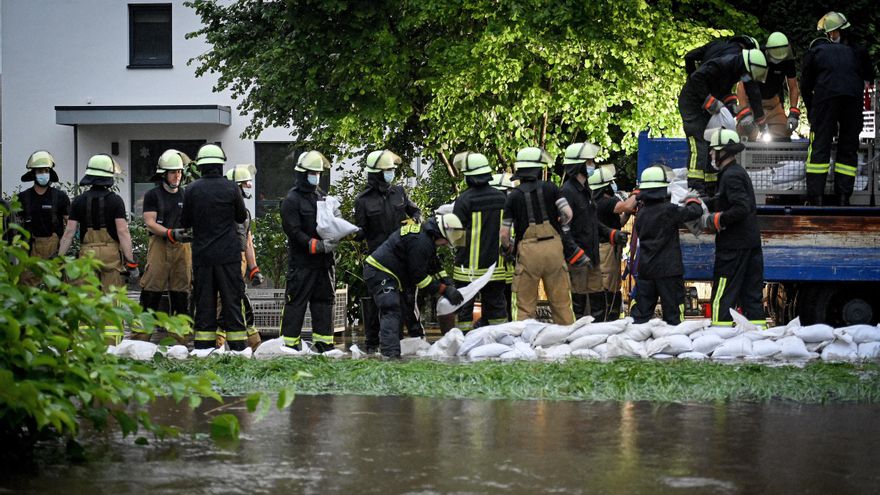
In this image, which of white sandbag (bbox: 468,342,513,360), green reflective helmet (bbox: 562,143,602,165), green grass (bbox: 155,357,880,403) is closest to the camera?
green grass (bbox: 155,357,880,403)

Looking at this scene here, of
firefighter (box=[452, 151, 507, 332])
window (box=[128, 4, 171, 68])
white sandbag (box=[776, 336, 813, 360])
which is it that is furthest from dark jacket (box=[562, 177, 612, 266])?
window (box=[128, 4, 171, 68])

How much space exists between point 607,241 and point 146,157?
19456 millimetres

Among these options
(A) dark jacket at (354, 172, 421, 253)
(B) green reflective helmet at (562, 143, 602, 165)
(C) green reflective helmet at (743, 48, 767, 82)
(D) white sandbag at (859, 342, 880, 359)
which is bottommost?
(D) white sandbag at (859, 342, 880, 359)

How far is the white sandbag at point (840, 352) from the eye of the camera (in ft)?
36.7

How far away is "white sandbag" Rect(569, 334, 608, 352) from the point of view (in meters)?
11.5

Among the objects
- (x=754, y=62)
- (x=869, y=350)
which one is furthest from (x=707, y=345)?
(x=754, y=62)

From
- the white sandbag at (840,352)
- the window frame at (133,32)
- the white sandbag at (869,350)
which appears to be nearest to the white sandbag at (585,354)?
the white sandbag at (840,352)

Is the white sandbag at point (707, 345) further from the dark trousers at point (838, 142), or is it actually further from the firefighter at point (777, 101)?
the firefighter at point (777, 101)

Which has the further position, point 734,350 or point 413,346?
point 413,346

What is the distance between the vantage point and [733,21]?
19.5 meters

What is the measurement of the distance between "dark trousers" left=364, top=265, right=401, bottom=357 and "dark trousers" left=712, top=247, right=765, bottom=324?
296 cm

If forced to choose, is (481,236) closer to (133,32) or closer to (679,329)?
(679,329)

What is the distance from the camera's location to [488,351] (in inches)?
456

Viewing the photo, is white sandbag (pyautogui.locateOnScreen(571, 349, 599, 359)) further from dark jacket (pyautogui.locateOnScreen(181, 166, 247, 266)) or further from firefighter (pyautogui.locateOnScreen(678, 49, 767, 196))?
dark jacket (pyautogui.locateOnScreen(181, 166, 247, 266))
